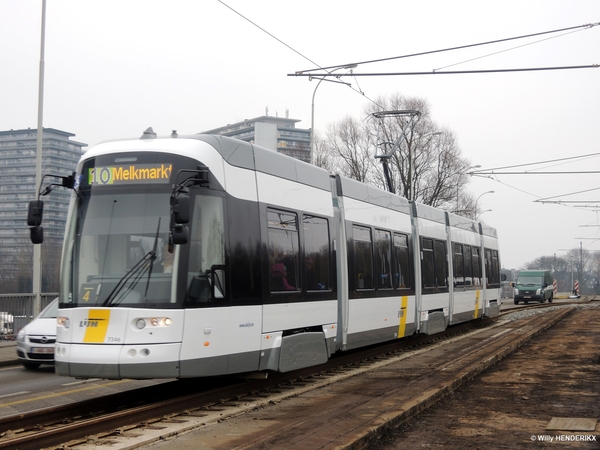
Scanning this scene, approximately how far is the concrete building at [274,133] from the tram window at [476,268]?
3948cm

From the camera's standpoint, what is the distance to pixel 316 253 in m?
12.6

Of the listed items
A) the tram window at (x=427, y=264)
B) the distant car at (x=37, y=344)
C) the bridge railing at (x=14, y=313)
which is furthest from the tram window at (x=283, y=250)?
the bridge railing at (x=14, y=313)

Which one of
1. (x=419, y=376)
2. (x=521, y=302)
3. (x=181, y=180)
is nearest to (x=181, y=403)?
(x=181, y=180)

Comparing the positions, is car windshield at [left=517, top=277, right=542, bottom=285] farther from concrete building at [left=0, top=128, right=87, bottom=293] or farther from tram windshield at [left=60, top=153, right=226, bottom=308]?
concrete building at [left=0, top=128, right=87, bottom=293]

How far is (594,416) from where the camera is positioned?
30.3 ft

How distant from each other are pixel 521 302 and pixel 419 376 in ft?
171

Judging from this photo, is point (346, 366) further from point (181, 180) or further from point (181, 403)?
point (181, 180)

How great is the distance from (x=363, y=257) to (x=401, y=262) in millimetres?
2745

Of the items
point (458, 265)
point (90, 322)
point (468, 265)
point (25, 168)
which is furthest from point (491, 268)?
point (25, 168)

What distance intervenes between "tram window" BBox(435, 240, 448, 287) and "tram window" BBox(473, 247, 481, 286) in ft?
13.1

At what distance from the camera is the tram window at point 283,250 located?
11.2m

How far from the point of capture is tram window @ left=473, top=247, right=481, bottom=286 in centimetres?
2525

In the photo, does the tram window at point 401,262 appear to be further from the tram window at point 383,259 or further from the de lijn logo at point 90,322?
the de lijn logo at point 90,322

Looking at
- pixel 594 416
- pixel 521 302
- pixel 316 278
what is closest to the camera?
pixel 594 416
